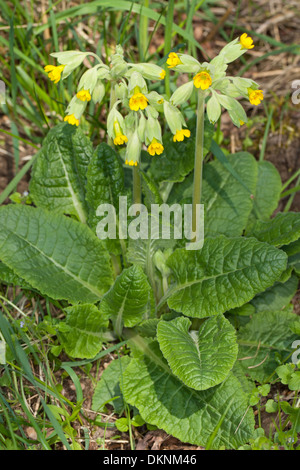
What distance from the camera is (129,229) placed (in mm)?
3688

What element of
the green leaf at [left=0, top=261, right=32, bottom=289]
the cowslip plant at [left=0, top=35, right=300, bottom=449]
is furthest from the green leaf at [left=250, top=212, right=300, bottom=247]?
the green leaf at [left=0, top=261, right=32, bottom=289]

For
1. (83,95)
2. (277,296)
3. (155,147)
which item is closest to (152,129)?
(155,147)

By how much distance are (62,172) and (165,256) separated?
95 cm

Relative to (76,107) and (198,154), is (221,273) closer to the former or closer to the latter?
(198,154)

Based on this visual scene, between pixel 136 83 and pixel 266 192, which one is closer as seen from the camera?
pixel 136 83

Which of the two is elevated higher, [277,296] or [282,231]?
[282,231]

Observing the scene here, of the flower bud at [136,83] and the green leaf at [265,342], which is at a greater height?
the flower bud at [136,83]

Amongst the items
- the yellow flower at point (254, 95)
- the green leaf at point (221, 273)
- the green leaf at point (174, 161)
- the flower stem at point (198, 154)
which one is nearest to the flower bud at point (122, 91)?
the flower stem at point (198, 154)

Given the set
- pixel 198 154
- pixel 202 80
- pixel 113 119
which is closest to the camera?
pixel 202 80

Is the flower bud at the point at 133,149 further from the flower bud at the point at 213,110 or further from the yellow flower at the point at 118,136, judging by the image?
the flower bud at the point at 213,110

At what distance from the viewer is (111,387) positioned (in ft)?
11.8

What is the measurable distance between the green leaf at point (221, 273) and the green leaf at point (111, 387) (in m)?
0.52

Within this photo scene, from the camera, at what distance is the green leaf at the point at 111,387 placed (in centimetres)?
353

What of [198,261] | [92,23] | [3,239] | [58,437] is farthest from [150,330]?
[92,23]
